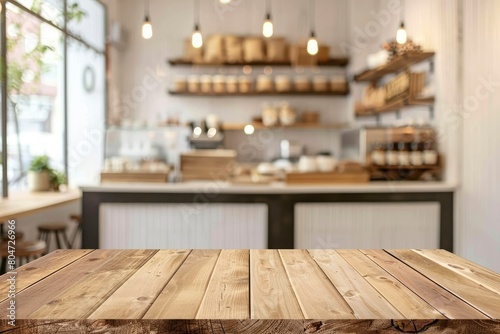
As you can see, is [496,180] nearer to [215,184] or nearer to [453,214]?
[453,214]

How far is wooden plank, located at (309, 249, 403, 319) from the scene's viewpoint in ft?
3.50

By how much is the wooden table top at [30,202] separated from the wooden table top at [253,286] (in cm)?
162

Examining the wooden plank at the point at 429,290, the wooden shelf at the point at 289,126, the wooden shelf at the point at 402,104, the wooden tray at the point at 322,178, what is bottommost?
the wooden plank at the point at 429,290

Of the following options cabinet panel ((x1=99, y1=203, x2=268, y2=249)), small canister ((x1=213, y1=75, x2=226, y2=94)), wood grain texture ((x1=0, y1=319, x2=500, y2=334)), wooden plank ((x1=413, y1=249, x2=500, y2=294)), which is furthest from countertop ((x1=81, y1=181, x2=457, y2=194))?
small canister ((x1=213, y1=75, x2=226, y2=94))

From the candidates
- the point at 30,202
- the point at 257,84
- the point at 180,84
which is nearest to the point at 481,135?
the point at 30,202

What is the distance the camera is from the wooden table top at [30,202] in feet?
10.1

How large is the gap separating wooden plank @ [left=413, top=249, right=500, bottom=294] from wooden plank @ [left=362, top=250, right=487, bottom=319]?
126mm

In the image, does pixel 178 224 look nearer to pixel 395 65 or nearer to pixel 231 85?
pixel 395 65

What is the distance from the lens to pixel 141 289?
1231 mm

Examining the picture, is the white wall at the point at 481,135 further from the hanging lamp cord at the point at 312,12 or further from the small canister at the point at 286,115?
the hanging lamp cord at the point at 312,12

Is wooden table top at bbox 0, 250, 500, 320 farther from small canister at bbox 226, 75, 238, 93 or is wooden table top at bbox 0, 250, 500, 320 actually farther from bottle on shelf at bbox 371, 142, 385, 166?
small canister at bbox 226, 75, 238, 93

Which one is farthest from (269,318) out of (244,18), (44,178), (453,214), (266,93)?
(244,18)

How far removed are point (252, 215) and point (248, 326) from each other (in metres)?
2.41

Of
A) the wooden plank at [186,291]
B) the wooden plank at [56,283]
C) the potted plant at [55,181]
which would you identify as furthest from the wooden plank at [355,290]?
the potted plant at [55,181]
